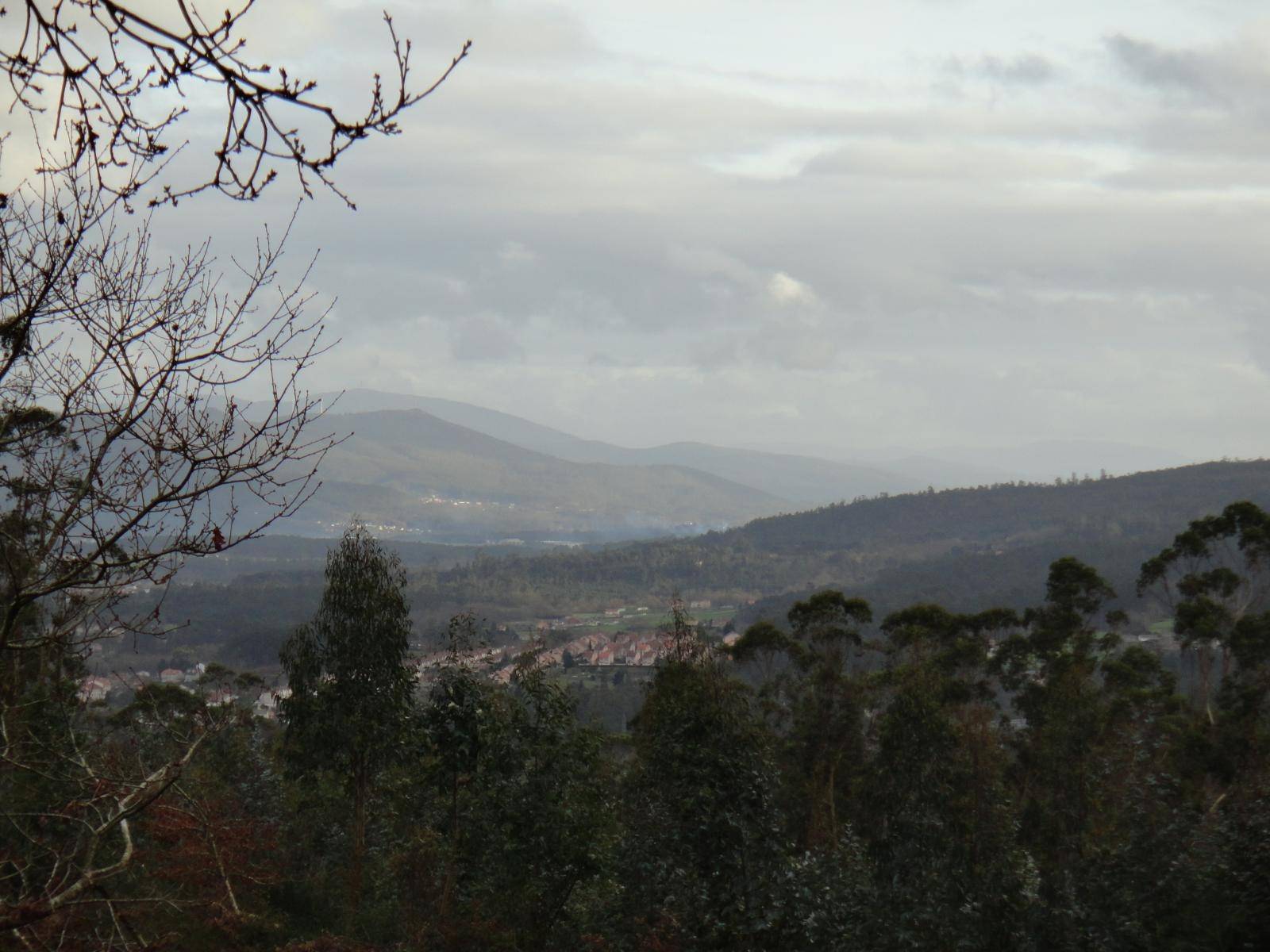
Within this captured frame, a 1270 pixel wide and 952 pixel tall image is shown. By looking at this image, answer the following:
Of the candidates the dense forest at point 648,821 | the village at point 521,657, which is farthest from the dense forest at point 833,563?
the dense forest at point 648,821

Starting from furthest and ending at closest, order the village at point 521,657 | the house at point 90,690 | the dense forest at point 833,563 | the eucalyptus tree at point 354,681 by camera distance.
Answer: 1. the dense forest at point 833,563
2. the eucalyptus tree at point 354,681
3. the village at point 521,657
4. the house at point 90,690

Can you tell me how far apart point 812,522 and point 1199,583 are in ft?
467

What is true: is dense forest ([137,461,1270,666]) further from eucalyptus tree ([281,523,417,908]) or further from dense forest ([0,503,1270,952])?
eucalyptus tree ([281,523,417,908])

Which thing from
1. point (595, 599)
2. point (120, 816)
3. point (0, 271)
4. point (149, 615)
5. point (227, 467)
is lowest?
point (595, 599)

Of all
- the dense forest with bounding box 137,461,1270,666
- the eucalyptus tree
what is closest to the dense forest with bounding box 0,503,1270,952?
the eucalyptus tree

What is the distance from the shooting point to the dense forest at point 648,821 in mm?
12703

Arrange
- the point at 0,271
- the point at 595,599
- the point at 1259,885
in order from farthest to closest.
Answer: the point at 595,599 → the point at 1259,885 → the point at 0,271

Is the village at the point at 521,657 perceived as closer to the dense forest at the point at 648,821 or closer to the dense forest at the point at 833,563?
A: the dense forest at the point at 648,821

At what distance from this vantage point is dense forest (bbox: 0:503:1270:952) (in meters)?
12.7

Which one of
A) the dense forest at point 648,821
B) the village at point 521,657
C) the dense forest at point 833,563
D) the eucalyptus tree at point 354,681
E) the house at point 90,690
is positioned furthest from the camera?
the dense forest at point 833,563

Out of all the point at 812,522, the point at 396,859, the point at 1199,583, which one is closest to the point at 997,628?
the point at 1199,583

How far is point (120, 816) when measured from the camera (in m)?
4.44

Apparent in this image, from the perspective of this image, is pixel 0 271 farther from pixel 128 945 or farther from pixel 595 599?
pixel 595 599

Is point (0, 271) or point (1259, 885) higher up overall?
point (0, 271)
